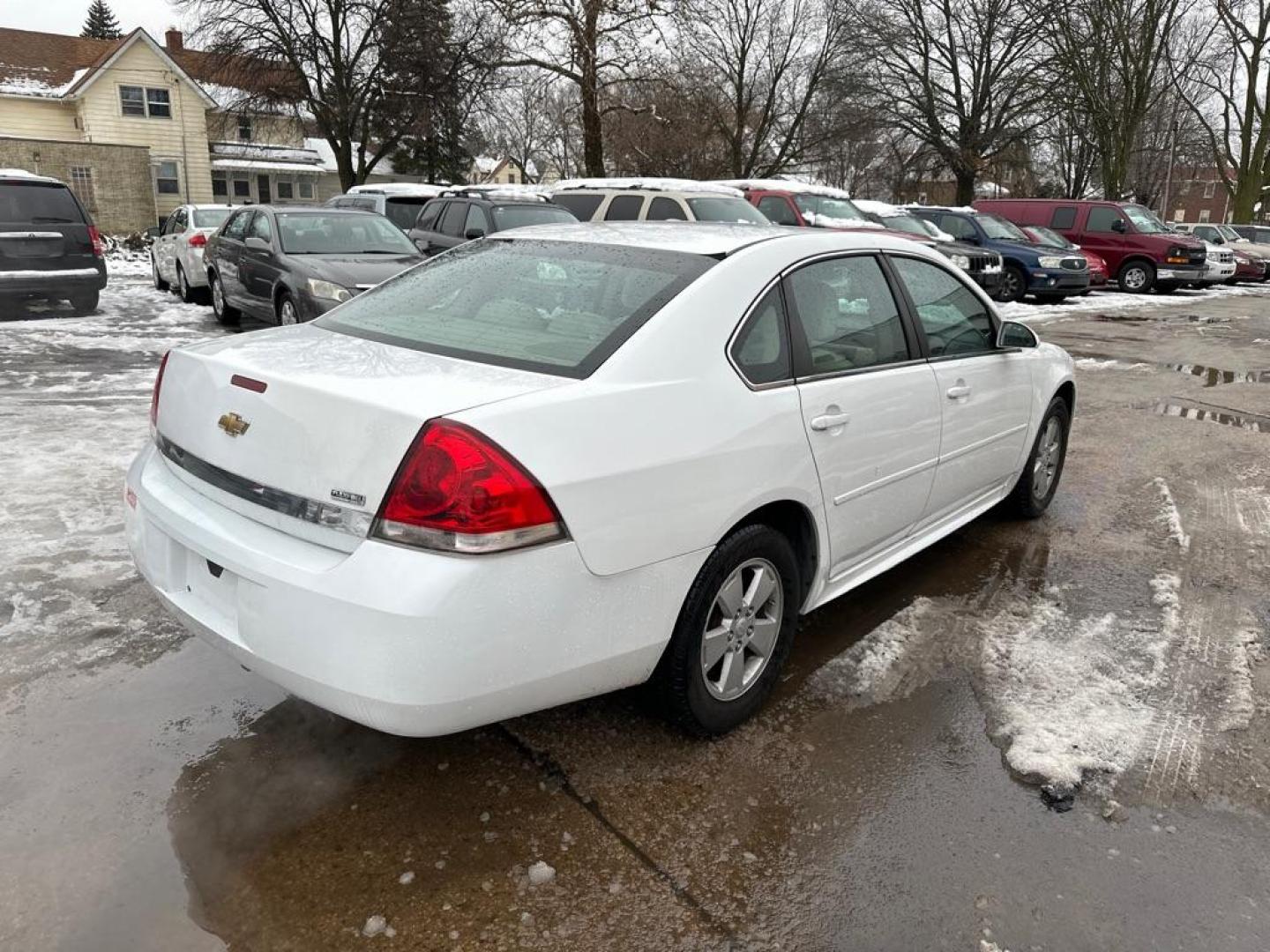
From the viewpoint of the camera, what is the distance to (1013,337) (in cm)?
445

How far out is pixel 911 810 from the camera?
2691mm

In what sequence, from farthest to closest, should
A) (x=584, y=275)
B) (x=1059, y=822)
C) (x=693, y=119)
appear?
(x=693, y=119)
(x=584, y=275)
(x=1059, y=822)

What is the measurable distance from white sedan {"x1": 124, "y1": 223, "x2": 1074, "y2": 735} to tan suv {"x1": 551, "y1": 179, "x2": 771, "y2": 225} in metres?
9.26

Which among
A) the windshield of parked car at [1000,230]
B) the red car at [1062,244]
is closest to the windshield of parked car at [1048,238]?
the red car at [1062,244]

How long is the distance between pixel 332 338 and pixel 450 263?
0.77 m

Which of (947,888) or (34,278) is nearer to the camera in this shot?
(947,888)

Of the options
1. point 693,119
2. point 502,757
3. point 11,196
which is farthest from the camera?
Result: point 693,119

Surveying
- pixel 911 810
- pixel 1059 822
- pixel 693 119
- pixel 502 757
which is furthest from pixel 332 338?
pixel 693 119

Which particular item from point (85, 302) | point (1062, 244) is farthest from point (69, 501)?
point (1062, 244)

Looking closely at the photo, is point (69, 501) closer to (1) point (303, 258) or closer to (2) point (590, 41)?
(1) point (303, 258)

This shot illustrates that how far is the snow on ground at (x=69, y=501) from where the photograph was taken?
3451mm

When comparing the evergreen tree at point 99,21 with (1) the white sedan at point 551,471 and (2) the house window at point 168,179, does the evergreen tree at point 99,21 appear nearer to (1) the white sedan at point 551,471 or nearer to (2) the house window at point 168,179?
(2) the house window at point 168,179

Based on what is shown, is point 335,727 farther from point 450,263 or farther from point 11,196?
point 11,196

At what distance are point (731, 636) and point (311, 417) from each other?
4.63 feet
